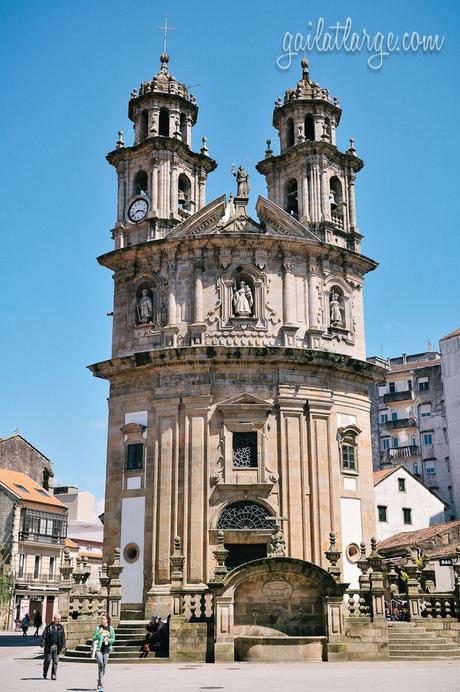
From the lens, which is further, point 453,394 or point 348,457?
point 453,394

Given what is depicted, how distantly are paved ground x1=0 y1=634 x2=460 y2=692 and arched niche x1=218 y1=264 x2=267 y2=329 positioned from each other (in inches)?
578

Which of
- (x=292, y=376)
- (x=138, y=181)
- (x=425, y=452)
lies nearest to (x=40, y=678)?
(x=292, y=376)

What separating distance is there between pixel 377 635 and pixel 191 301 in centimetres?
1566

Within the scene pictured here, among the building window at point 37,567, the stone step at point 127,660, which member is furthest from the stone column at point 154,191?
the building window at point 37,567

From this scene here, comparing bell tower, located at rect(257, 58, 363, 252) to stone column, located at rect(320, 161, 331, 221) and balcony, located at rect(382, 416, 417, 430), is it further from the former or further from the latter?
balcony, located at rect(382, 416, 417, 430)

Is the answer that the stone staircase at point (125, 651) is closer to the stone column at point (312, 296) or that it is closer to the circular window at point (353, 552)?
the circular window at point (353, 552)

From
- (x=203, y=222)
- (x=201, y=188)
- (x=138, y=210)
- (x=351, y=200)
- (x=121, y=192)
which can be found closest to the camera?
(x=203, y=222)

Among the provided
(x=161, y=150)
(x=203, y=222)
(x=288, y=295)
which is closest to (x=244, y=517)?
(x=288, y=295)

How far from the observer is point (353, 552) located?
33625mm

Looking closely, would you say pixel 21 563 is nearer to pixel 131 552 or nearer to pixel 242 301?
pixel 131 552

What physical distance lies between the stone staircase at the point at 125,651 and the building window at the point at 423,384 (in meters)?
41.9

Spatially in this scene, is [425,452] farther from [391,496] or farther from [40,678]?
[40,678]

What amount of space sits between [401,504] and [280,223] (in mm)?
23942

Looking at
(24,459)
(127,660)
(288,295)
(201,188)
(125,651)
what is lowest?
(127,660)
